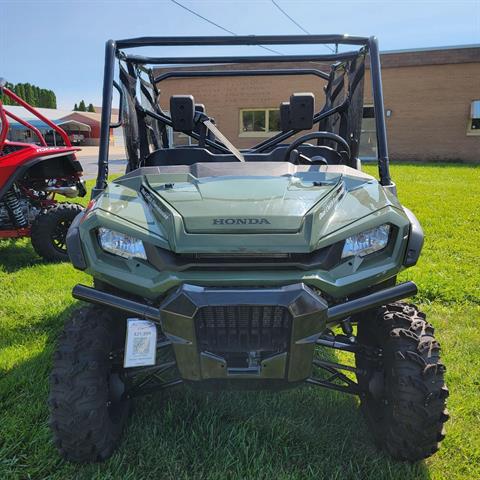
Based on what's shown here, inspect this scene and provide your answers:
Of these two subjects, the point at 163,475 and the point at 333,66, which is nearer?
A: the point at 163,475

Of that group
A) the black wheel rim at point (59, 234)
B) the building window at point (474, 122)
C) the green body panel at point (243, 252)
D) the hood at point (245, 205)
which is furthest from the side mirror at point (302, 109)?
the building window at point (474, 122)

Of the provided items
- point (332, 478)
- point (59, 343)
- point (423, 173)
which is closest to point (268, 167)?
point (59, 343)

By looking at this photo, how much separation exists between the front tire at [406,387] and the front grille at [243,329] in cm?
49

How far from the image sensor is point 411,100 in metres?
17.3

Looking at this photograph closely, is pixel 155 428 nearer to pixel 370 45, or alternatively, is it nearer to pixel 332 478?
pixel 332 478

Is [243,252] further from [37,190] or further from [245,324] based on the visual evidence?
[37,190]

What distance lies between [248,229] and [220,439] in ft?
3.28

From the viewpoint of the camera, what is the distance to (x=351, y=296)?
6.20 feet

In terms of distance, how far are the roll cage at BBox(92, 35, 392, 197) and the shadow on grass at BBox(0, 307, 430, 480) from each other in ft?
3.66

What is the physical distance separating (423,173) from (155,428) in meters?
12.0

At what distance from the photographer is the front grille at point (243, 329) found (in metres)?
1.74

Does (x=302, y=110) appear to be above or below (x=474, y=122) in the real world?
above

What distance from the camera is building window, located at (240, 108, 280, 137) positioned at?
17.8 metres

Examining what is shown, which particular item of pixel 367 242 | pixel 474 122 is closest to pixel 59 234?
pixel 367 242
